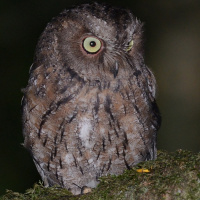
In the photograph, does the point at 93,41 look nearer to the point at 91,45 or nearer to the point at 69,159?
the point at 91,45

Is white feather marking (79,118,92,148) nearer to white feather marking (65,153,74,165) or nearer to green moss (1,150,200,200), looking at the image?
white feather marking (65,153,74,165)

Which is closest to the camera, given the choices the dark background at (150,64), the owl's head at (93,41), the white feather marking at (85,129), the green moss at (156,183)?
the green moss at (156,183)

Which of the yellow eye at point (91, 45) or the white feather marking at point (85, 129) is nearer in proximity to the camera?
the yellow eye at point (91, 45)

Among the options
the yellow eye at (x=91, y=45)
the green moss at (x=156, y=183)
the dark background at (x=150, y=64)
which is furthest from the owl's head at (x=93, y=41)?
the dark background at (x=150, y=64)

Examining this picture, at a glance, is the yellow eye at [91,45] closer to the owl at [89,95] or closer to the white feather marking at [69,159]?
the owl at [89,95]

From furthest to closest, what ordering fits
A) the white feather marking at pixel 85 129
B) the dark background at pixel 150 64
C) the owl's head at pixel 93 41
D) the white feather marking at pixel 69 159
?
the dark background at pixel 150 64 → the white feather marking at pixel 69 159 → the white feather marking at pixel 85 129 → the owl's head at pixel 93 41

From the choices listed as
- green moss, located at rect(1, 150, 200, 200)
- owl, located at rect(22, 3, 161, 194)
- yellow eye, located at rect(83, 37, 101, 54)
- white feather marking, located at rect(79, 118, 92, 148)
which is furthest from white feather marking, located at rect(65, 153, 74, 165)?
yellow eye, located at rect(83, 37, 101, 54)

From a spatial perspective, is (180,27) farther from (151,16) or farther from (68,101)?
(68,101)
